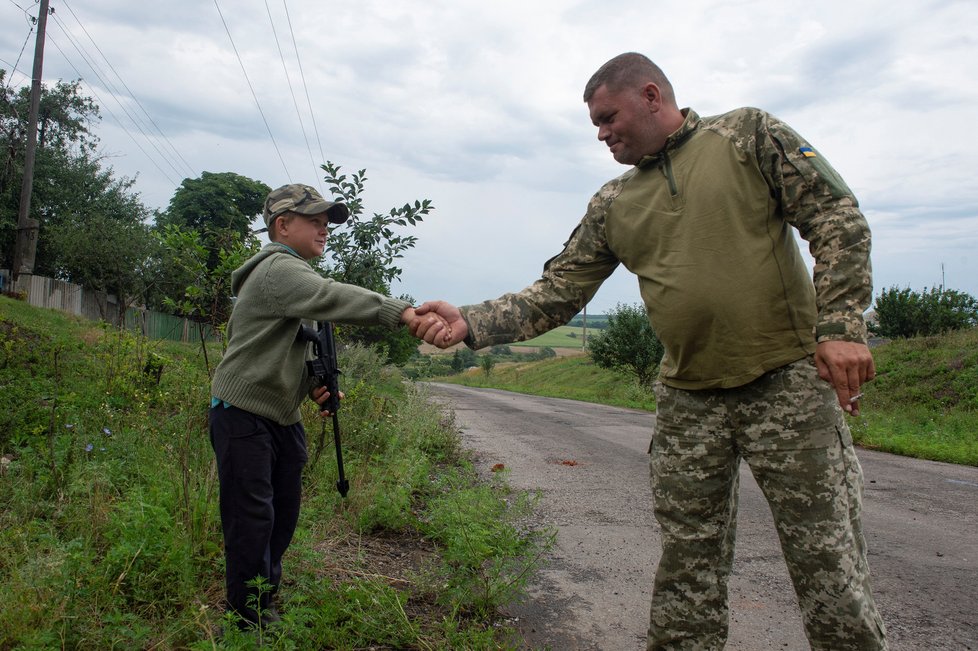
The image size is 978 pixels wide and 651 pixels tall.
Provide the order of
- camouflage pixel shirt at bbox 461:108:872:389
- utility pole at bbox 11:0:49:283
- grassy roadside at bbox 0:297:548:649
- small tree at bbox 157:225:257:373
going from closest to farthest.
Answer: camouflage pixel shirt at bbox 461:108:872:389 < grassy roadside at bbox 0:297:548:649 < small tree at bbox 157:225:257:373 < utility pole at bbox 11:0:49:283

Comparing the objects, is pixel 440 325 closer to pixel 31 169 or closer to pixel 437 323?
pixel 437 323

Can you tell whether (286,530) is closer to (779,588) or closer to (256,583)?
(256,583)

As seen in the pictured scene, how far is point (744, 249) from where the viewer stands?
8.13 feet

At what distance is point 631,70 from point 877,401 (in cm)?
1999

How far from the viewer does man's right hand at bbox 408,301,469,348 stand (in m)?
3.10

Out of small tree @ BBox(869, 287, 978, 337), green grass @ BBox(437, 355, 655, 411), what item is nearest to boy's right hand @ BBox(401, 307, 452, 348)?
green grass @ BBox(437, 355, 655, 411)

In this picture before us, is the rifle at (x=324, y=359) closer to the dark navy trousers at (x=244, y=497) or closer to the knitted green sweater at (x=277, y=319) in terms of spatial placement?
the knitted green sweater at (x=277, y=319)

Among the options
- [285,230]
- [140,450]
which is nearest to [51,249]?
[140,450]

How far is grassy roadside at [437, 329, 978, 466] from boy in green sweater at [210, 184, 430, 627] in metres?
10.0

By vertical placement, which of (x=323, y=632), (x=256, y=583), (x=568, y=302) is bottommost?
(x=323, y=632)

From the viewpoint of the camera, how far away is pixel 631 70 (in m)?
2.73

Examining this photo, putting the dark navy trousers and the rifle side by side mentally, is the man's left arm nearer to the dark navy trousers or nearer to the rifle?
the rifle

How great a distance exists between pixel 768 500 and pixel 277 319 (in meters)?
2.03

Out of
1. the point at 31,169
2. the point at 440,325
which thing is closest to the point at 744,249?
the point at 440,325
